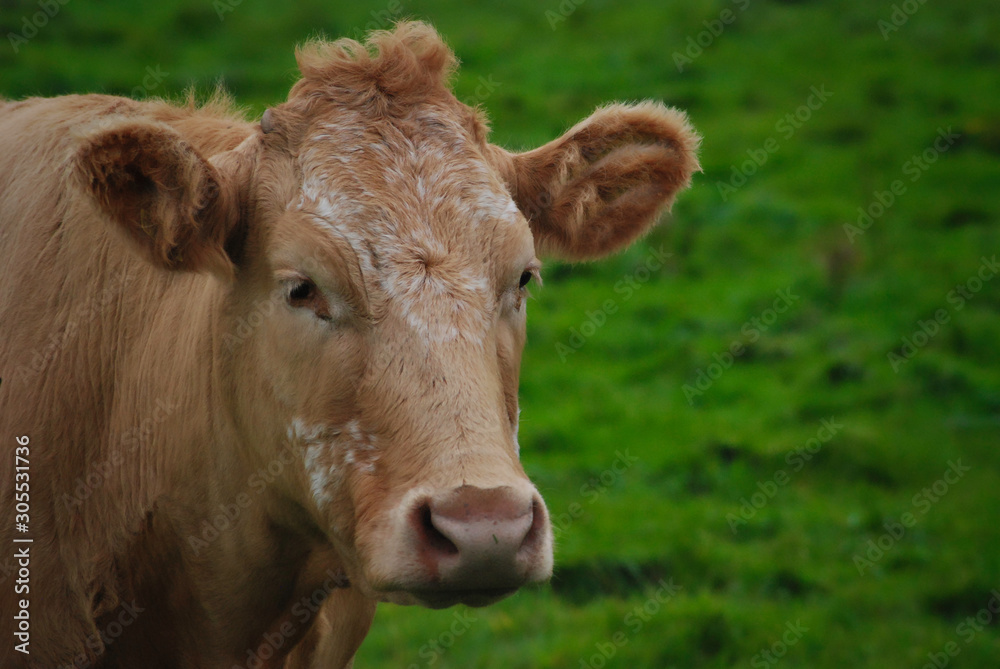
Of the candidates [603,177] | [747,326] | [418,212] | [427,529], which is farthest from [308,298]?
[747,326]

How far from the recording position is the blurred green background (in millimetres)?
6426

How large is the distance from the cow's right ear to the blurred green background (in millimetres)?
1598

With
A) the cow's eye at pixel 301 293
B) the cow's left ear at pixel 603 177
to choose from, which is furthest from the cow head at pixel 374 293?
the cow's left ear at pixel 603 177

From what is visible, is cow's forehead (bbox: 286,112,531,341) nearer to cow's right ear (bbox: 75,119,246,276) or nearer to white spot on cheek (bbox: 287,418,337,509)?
cow's right ear (bbox: 75,119,246,276)

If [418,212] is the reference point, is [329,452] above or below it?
below

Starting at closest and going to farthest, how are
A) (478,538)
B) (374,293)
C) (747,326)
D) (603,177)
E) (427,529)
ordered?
(478,538) → (427,529) → (374,293) → (603,177) → (747,326)

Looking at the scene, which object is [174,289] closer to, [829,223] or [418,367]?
[418,367]

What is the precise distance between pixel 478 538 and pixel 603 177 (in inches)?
78.0

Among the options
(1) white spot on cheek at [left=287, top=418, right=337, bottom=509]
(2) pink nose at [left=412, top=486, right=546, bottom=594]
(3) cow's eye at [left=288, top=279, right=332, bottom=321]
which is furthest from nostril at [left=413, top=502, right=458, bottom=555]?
(3) cow's eye at [left=288, top=279, right=332, bottom=321]

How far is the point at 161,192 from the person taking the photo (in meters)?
3.35

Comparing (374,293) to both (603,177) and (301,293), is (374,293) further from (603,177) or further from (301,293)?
(603,177)

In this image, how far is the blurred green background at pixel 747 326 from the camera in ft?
21.1

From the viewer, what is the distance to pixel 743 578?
264 inches

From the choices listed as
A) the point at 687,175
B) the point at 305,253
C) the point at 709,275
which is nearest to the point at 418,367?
the point at 305,253
